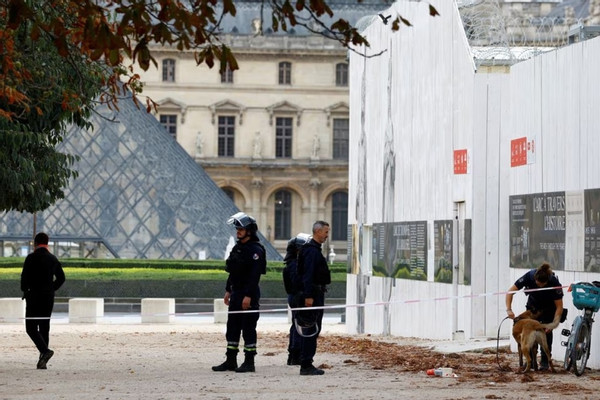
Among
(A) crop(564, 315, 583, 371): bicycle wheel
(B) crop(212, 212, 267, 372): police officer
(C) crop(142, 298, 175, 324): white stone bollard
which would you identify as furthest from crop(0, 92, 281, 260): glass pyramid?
(A) crop(564, 315, 583, 371): bicycle wheel

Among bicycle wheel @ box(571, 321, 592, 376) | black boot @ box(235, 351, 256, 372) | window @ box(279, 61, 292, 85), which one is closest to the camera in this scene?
bicycle wheel @ box(571, 321, 592, 376)

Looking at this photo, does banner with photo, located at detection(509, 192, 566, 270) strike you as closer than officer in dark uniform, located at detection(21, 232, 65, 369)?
No

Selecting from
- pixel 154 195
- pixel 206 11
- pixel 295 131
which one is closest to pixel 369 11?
pixel 295 131

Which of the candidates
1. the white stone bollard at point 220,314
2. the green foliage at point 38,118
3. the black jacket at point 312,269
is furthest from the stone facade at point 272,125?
the black jacket at point 312,269

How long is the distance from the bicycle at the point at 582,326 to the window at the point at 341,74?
6059cm

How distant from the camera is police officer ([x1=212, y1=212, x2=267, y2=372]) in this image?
12.1 meters

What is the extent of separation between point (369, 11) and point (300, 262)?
61.3 m

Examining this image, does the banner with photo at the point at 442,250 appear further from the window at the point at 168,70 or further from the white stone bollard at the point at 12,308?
the window at the point at 168,70

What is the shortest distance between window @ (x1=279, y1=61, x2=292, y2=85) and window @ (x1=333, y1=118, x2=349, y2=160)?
2.96m

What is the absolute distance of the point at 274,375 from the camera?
12047 millimetres

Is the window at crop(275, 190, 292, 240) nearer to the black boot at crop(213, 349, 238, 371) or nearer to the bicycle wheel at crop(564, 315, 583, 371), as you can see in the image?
the black boot at crop(213, 349, 238, 371)

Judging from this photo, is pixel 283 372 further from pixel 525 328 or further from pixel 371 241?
pixel 371 241

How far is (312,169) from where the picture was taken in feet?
237

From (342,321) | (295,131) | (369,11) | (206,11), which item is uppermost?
(369,11)
